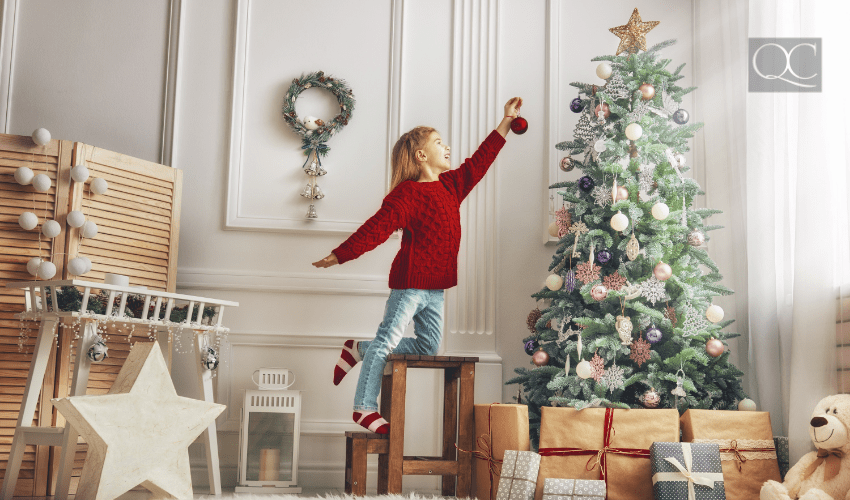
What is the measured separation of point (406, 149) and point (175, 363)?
1.47 m

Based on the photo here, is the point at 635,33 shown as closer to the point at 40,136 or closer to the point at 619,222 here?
the point at 619,222

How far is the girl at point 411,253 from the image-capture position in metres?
2.58

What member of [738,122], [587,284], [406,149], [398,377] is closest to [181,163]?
[406,149]

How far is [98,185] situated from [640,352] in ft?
7.31

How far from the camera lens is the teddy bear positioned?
1974 millimetres

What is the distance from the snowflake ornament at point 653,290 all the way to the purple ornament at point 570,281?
25 centimetres

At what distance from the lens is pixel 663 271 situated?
8.12 ft

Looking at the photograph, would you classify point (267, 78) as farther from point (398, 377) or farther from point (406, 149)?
point (398, 377)

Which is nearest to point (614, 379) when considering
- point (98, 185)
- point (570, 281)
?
point (570, 281)

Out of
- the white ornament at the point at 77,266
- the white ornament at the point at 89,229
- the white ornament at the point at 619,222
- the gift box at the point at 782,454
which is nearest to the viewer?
the gift box at the point at 782,454

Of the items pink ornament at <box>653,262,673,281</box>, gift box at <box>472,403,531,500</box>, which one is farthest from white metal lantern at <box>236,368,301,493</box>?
pink ornament at <box>653,262,673,281</box>

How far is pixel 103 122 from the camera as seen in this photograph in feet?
10.7

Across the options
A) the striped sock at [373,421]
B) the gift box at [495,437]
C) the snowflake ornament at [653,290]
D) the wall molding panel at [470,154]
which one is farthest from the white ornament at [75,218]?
the snowflake ornament at [653,290]

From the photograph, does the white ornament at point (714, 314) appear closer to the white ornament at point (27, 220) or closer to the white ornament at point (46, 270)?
the white ornament at point (46, 270)
